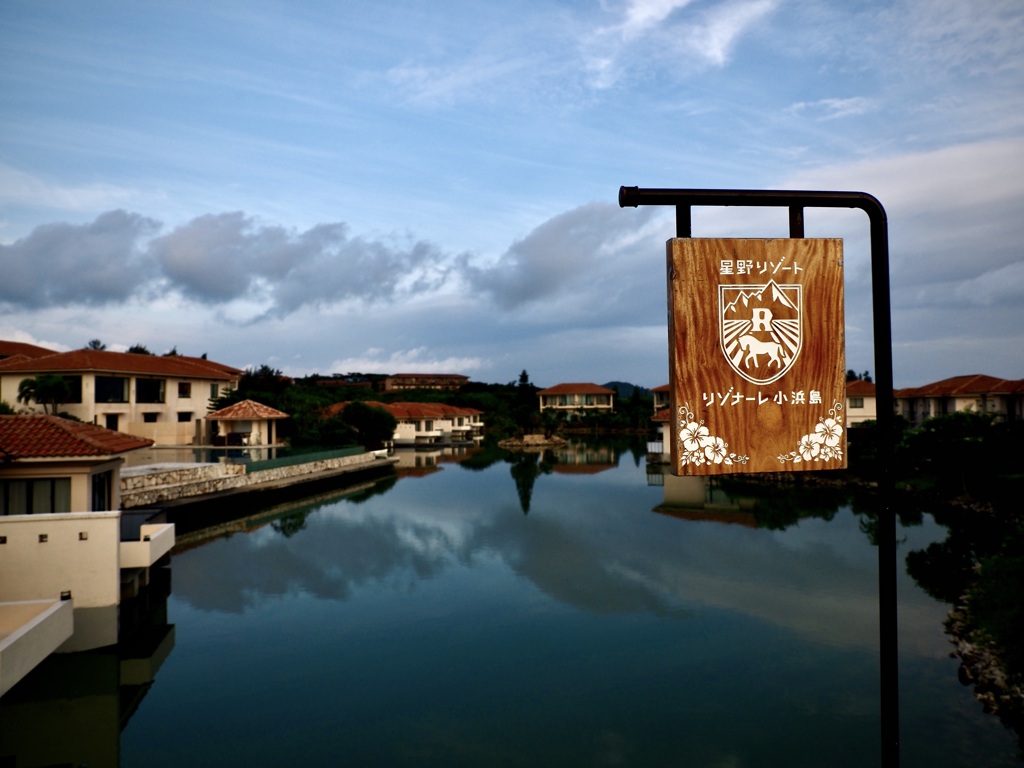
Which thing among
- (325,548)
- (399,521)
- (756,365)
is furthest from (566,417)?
(756,365)

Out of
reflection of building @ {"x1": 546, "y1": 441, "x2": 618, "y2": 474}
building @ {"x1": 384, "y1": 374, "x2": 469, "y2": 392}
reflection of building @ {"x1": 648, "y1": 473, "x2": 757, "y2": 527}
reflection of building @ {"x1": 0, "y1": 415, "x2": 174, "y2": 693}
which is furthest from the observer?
building @ {"x1": 384, "y1": 374, "x2": 469, "y2": 392}

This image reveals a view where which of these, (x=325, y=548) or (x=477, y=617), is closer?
(x=477, y=617)

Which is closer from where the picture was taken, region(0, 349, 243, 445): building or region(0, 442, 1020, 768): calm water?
region(0, 442, 1020, 768): calm water

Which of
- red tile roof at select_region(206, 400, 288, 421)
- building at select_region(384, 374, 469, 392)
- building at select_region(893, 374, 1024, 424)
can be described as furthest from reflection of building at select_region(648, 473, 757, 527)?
building at select_region(384, 374, 469, 392)

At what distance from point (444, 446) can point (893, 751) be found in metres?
52.3

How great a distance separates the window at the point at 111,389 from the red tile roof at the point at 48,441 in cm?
2069

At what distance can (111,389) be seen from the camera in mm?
31594

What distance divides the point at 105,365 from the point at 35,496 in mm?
22482

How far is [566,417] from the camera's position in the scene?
67.3 m

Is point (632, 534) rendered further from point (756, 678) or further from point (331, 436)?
point (331, 436)

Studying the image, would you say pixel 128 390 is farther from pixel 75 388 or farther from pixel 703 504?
pixel 703 504

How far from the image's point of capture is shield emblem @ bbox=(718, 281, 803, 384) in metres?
2.68

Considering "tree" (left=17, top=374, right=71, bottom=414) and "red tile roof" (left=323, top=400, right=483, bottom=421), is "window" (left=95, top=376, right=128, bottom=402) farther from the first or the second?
"red tile roof" (left=323, top=400, right=483, bottom=421)

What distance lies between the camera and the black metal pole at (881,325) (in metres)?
2.52
